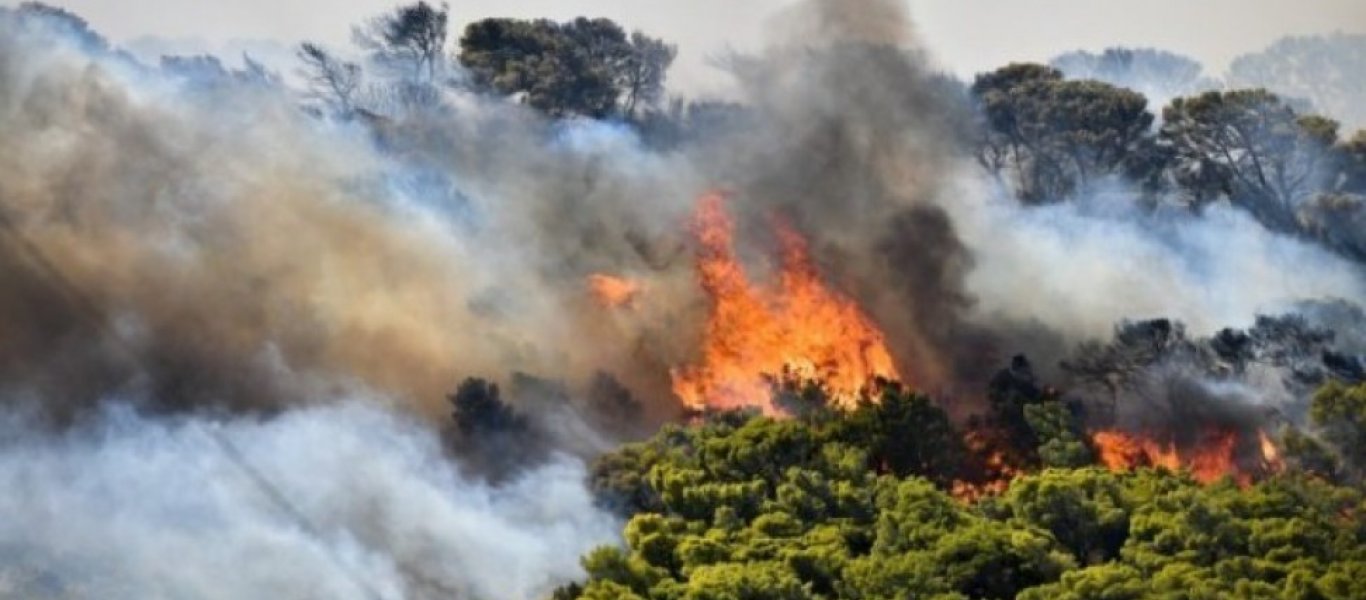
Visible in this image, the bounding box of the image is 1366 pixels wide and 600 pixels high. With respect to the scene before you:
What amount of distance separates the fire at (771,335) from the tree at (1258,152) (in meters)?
24.4

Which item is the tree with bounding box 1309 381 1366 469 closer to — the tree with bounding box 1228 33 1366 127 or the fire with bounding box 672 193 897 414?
the fire with bounding box 672 193 897 414

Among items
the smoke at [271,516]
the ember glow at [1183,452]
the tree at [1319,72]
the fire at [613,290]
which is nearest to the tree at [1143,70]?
the tree at [1319,72]

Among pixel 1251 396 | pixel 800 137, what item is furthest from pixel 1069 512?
pixel 800 137

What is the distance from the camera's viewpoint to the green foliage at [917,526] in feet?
180

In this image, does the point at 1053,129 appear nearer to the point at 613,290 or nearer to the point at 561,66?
the point at 561,66

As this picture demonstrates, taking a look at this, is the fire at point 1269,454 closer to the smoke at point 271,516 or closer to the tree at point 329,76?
the smoke at point 271,516

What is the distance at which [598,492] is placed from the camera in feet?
212

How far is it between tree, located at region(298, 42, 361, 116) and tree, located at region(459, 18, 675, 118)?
20.9ft

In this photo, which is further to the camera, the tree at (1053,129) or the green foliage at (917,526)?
the tree at (1053,129)

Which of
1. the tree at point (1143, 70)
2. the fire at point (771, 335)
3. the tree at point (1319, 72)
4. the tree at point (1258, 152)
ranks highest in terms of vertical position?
the tree at point (1319, 72)

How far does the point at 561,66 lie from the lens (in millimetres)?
107125

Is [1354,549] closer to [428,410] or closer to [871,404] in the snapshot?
[871,404]

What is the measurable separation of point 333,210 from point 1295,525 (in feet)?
122

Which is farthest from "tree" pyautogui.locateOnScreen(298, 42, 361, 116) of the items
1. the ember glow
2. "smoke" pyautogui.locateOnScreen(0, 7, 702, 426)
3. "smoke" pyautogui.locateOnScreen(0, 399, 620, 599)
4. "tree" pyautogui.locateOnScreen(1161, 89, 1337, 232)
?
the ember glow
